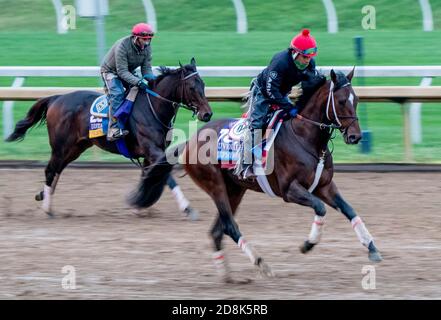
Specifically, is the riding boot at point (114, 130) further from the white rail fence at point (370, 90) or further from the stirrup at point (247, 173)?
the stirrup at point (247, 173)

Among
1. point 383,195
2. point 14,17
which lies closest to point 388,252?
point 383,195

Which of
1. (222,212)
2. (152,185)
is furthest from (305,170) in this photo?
(152,185)

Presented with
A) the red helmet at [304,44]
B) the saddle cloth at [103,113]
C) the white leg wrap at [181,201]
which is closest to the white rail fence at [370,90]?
the saddle cloth at [103,113]

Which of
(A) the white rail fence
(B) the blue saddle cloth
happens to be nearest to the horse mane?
(B) the blue saddle cloth

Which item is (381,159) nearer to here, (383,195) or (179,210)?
(383,195)

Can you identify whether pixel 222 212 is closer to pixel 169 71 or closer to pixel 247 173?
pixel 247 173

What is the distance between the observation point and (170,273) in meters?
9.03

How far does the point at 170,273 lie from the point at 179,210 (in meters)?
3.03

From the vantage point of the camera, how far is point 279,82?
935 cm

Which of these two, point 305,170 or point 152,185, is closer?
point 305,170

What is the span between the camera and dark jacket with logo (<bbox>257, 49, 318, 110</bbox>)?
9.33m

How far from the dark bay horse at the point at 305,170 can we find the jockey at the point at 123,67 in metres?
2.46

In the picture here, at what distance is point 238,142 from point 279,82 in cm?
64

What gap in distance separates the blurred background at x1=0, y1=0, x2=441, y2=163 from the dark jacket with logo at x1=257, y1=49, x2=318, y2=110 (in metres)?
6.18
